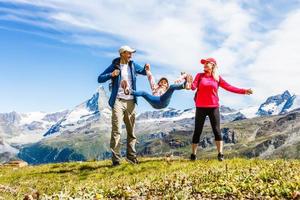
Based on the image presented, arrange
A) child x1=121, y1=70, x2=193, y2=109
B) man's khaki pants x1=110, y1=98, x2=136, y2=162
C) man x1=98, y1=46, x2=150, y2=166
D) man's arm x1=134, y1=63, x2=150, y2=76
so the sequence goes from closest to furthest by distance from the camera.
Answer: child x1=121, y1=70, x2=193, y2=109, man x1=98, y1=46, x2=150, y2=166, man's khaki pants x1=110, y1=98, x2=136, y2=162, man's arm x1=134, y1=63, x2=150, y2=76

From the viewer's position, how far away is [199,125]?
20.0m

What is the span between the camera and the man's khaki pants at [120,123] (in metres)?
20.3

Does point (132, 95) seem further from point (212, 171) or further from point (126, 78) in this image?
point (212, 171)

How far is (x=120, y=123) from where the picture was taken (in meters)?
20.4

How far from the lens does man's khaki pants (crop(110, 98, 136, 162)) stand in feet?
66.5

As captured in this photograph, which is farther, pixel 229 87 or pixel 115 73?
pixel 229 87

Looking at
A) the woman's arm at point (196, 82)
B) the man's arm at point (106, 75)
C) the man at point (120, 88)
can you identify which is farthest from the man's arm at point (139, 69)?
the woman's arm at point (196, 82)

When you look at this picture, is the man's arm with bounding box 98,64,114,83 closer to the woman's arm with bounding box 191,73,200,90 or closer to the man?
the man

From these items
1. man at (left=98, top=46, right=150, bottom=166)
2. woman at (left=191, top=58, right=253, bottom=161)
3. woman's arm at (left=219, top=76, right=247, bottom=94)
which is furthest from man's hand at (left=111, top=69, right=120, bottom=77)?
woman's arm at (left=219, top=76, right=247, bottom=94)

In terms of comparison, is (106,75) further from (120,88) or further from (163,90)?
(163,90)

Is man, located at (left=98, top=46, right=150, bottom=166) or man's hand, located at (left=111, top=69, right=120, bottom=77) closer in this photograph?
man's hand, located at (left=111, top=69, right=120, bottom=77)

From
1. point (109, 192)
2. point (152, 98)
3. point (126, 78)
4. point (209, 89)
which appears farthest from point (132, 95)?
point (109, 192)

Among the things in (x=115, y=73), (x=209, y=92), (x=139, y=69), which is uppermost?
(x=139, y=69)

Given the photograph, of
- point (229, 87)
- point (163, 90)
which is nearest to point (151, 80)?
point (163, 90)
